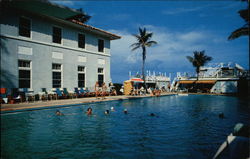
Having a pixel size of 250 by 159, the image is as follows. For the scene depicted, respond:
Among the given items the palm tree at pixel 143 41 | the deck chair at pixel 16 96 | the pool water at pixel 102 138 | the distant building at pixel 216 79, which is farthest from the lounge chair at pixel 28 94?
the distant building at pixel 216 79

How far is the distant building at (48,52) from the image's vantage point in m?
13.3

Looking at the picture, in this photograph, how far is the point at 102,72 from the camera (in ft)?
72.2

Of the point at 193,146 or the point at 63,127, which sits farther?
the point at 63,127

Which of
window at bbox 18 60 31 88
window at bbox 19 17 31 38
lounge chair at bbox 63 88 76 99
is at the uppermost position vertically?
window at bbox 19 17 31 38

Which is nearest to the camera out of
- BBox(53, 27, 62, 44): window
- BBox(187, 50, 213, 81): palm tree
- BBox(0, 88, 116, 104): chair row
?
BBox(0, 88, 116, 104): chair row

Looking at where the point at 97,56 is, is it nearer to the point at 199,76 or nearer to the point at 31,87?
the point at 31,87

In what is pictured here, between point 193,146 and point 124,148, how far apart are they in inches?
90.7

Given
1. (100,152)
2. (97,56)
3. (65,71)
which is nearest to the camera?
(100,152)

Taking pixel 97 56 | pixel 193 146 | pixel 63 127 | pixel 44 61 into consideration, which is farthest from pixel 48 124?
pixel 97 56

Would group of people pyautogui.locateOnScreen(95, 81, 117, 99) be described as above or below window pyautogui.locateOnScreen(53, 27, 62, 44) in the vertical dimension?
below

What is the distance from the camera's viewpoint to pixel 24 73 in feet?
46.9

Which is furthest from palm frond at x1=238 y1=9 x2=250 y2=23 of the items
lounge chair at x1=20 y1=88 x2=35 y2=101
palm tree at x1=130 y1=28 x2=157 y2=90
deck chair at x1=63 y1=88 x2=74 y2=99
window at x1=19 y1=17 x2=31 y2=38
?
lounge chair at x1=20 y1=88 x2=35 y2=101

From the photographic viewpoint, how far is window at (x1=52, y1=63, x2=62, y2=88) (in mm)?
16602

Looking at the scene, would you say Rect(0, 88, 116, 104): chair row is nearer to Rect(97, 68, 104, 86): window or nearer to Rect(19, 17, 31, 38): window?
Rect(97, 68, 104, 86): window
